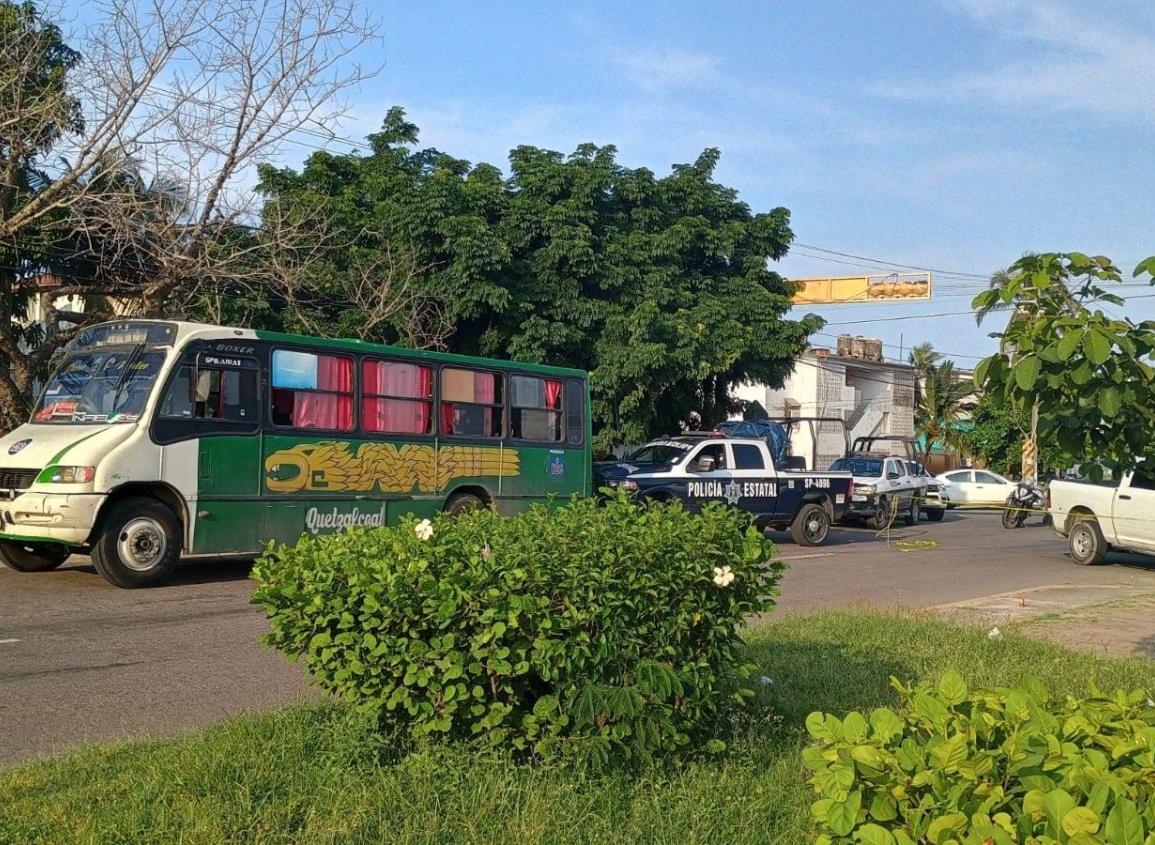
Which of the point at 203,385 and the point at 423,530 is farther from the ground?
the point at 203,385

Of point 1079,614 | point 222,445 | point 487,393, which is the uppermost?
point 487,393

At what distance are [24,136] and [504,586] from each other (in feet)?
47.0

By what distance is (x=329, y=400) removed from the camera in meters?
14.3

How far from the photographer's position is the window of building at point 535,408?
1689 cm

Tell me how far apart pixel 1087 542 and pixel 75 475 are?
1544 centimetres

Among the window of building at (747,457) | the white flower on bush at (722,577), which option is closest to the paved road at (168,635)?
the window of building at (747,457)

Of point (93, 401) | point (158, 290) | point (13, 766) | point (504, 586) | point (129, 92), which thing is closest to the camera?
point (504, 586)

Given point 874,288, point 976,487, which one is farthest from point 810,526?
point 874,288

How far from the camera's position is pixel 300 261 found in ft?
67.6

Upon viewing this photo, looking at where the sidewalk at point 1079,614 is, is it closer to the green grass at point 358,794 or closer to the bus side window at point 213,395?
the green grass at point 358,794

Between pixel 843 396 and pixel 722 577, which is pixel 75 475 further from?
pixel 843 396

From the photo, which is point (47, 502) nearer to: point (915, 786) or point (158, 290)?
point (158, 290)

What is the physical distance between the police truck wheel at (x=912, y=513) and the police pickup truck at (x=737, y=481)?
7826mm

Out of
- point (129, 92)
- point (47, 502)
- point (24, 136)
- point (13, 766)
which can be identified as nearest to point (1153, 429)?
point (13, 766)
